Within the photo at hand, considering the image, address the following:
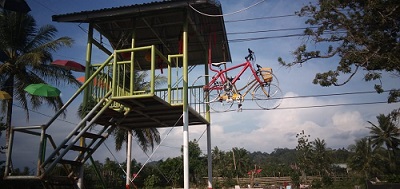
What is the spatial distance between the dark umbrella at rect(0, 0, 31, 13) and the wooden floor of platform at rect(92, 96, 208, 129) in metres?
3.99

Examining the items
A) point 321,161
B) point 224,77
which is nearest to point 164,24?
point 224,77

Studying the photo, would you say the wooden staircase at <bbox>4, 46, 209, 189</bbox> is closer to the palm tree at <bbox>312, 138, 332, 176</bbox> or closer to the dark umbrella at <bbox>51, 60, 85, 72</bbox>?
the dark umbrella at <bbox>51, 60, 85, 72</bbox>

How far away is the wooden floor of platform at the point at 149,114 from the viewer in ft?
31.3

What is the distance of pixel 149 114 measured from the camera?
11492 millimetres

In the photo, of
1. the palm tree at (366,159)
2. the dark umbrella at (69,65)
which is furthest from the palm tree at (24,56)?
the palm tree at (366,159)

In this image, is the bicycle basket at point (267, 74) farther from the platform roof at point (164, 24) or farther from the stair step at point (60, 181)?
the stair step at point (60, 181)

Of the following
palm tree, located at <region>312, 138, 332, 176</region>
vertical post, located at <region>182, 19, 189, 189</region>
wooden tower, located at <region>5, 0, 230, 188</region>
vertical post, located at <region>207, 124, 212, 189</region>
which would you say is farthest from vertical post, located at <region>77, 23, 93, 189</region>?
palm tree, located at <region>312, 138, 332, 176</region>

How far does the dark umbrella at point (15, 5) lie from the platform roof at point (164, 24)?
1028mm

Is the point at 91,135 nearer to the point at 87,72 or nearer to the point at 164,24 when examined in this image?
the point at 87,72

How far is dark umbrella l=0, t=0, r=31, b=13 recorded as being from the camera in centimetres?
962

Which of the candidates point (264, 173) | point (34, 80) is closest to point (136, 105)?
point (34, 80)

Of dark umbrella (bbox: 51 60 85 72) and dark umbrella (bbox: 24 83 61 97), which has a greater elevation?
dark umbrella (bbox: 51 60 85 72)

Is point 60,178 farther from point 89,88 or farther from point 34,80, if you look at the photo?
point 34,80

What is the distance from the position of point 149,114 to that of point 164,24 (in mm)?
3095
